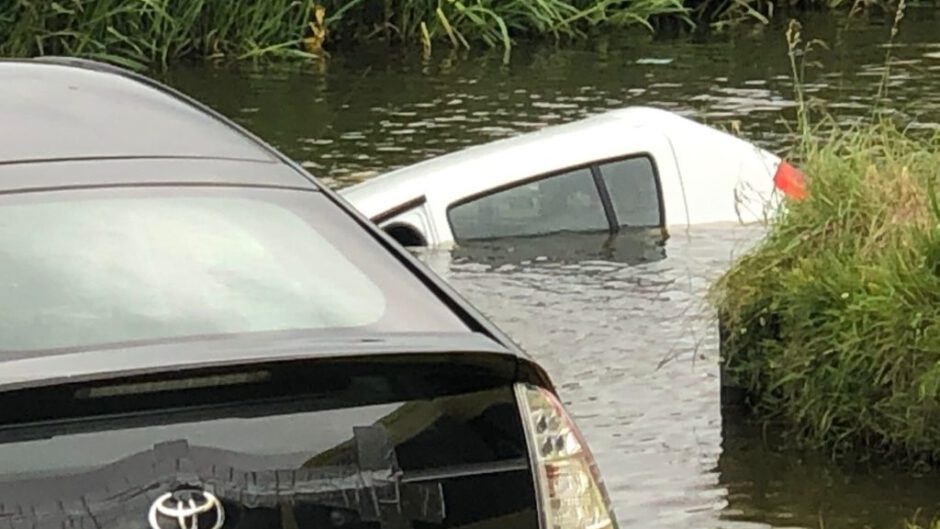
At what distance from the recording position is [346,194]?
9539 millimetres

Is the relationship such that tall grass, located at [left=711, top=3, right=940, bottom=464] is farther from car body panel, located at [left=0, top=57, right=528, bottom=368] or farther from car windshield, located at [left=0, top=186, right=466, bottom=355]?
car windshield, located at [left=0, top=186, right=466, bottom=355]

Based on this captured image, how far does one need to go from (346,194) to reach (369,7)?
12.9 meters

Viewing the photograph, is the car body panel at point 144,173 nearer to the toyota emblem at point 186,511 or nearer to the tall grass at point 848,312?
the toyota emblem at point 186,511

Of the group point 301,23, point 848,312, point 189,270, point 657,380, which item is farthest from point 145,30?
point 189,270

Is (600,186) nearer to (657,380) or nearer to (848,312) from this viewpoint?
(657,380)

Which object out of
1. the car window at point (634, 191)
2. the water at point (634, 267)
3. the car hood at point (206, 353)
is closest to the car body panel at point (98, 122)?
the car hood at point (206, 353)

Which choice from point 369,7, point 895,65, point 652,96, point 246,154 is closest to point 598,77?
point 652,96

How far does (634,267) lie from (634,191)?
448mm

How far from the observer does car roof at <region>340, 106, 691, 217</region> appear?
30.1 feet

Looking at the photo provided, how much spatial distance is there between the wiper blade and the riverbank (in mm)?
17220

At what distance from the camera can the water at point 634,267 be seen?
20.6 feet

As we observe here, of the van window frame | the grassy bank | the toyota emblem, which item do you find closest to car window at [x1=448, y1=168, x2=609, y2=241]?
the van window frame

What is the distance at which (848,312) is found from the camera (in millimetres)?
6301

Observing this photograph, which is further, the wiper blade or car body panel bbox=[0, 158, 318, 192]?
car body panel bbox=[0, 158, 318, 192]
